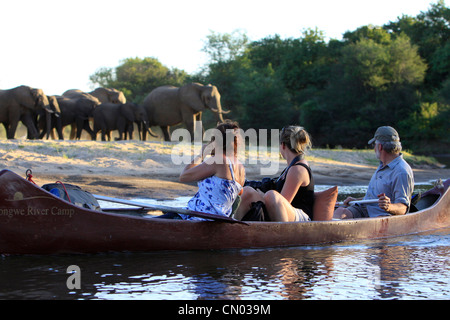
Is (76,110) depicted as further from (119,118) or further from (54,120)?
(119,118)

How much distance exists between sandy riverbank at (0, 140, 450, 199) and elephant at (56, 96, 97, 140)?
24.2 feet

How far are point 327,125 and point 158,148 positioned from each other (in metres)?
20.6

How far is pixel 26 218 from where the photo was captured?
18.3 feet

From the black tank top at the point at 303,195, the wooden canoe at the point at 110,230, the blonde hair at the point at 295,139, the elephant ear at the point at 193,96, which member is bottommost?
the wooden canoe at the point at 110,230

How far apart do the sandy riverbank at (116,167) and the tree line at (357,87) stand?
1631cm

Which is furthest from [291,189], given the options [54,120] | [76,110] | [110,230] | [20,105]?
[76,110]

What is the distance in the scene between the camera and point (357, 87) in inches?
1454

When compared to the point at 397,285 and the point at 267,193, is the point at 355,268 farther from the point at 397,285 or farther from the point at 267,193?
the point at 267,193

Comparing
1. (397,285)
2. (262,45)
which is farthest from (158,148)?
(262,45)

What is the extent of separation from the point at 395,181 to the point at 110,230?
3158 millimetres

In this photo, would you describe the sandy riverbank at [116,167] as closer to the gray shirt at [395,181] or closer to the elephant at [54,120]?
the gray shirt at [395,181]

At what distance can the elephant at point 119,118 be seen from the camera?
79.0ft

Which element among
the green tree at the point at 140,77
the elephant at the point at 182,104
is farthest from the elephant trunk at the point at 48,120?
the green tree at the point at 140,77
